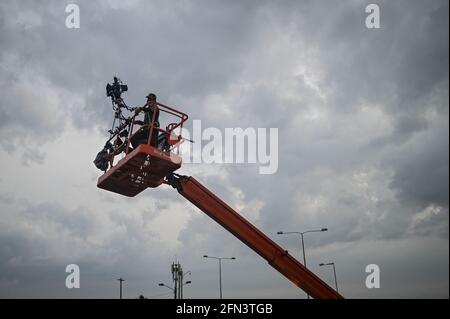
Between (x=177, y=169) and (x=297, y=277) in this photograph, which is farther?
(x=297, y=277)

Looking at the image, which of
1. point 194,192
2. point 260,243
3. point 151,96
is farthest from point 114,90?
point 260,243

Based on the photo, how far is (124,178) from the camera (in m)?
11.4

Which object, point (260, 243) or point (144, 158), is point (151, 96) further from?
point (260, 243)

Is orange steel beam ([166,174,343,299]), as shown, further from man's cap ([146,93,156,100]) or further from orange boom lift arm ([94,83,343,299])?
man's cap ([146,93,156,100])

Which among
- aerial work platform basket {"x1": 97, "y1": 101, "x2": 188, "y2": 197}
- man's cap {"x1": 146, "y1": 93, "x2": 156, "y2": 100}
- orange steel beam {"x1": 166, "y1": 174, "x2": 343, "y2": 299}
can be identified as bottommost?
orange steel beam {"x1": 166, "y1": 174, "x2": 343, "y2": 299}

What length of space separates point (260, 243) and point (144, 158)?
17.3 feet

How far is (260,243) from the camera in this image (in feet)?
40.5

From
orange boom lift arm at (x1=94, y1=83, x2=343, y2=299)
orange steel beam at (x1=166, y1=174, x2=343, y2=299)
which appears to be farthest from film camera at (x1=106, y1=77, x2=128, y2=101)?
orange steel beam at (x1=166, y1=174, x2=343, y2=299)

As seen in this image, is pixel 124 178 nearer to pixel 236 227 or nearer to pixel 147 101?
pixel 147 101

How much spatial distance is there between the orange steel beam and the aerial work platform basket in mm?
1524

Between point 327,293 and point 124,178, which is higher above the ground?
point 124,178

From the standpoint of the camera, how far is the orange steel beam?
12.2m
